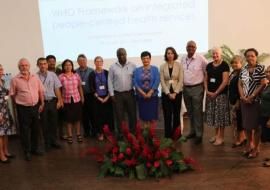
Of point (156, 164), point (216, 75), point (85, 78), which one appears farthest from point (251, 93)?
point (85, 78)

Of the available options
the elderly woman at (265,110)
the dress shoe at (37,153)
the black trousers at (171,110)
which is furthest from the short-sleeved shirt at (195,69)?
the dress shoe at (37,153)

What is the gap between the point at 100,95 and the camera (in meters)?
5.19

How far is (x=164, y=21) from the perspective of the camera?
637cm

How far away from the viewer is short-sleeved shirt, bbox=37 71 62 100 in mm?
4844

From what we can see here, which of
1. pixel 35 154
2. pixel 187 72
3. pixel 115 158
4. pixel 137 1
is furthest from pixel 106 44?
pixel 115 158

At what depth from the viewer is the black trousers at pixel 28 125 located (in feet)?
14.6

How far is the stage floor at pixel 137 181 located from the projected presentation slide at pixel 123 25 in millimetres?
2302

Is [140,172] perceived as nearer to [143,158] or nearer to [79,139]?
[143,158]

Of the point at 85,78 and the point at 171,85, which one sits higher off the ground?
the point at 85,78

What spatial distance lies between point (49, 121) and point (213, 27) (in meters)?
3.56

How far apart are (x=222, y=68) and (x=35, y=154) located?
2.78m

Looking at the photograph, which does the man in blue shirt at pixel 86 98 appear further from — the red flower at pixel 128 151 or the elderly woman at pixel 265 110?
the elderly woman at pixel 265 110

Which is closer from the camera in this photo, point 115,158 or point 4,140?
point 115,158

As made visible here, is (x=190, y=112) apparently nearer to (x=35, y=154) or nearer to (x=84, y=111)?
(x=84, y=111)
